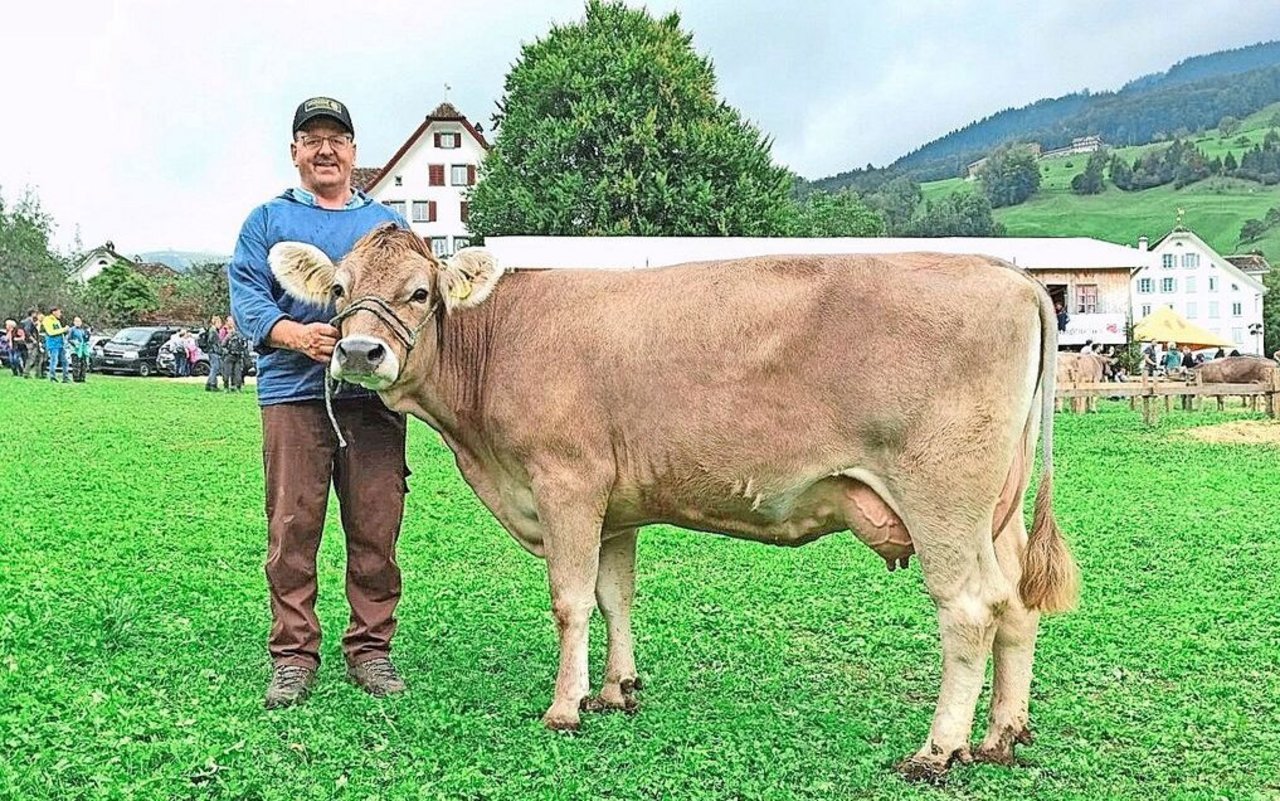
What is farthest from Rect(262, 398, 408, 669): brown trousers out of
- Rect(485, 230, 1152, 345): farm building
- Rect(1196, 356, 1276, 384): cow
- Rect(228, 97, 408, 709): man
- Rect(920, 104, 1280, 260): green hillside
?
Rect(920, 104, 1280, 260): green hillside

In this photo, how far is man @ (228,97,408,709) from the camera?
6.00 meters

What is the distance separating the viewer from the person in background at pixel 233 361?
107 ft

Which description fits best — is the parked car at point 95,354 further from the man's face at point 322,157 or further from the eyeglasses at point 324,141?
the eyeglasses at point 324,141

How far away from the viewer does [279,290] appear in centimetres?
616

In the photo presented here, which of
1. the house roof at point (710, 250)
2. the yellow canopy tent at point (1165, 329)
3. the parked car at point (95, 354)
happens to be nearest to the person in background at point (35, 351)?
the parked car at point (95, 354)

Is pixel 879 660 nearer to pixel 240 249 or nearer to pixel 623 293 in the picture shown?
pixel 623 293

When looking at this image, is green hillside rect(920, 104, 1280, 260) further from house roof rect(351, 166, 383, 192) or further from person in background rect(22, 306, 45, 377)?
person in background rect(22, 306, 45, 377)

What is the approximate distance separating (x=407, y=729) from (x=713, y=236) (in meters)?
35.8

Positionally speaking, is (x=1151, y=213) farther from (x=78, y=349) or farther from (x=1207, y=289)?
(x=78, y=349)

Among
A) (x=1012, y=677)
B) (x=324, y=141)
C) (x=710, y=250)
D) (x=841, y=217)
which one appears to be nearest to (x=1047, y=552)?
(x=1012, y=677)

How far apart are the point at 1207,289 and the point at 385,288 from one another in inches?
4374

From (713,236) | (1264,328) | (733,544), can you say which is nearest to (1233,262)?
(1264,328)

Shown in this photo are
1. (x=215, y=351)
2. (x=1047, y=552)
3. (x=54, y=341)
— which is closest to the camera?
(x=1047, y=552)

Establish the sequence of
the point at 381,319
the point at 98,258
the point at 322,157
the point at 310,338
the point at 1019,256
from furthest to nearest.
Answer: the point at 98,258 → the point at 1019,256 → the point at 322,157 → the point at 310,338 → the point at 381,319
